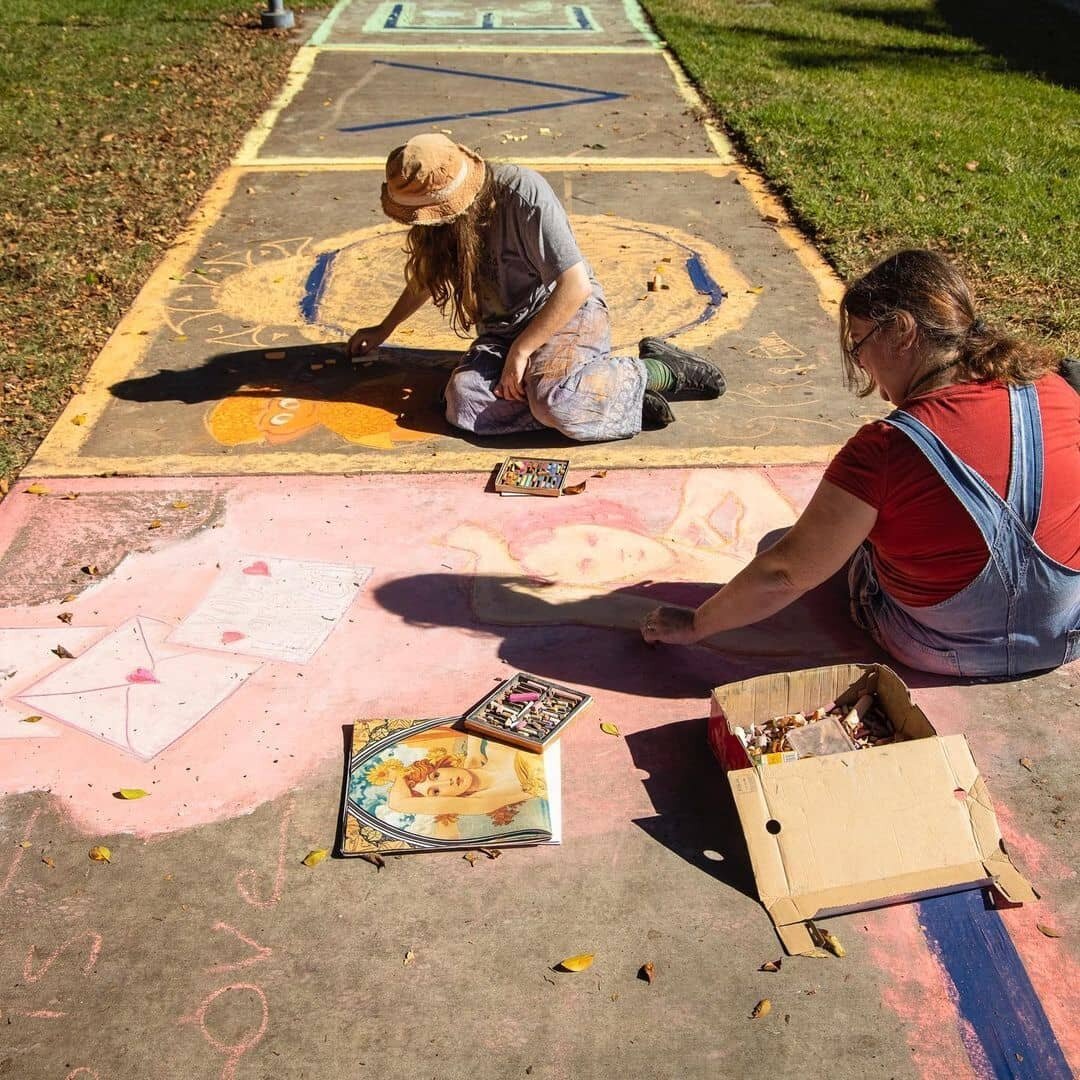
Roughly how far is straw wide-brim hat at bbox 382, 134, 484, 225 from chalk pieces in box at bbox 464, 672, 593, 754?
74.1 inches

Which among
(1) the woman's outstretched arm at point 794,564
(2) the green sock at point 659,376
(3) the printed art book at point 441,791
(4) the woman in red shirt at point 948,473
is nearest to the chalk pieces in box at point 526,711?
(3) the printed art book at point 441,791

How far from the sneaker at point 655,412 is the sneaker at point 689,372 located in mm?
175

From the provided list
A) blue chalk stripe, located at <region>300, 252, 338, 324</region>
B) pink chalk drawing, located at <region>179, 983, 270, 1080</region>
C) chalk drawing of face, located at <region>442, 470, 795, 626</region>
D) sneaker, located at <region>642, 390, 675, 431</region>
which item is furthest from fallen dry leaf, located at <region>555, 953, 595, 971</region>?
blue chalk stripe, located at <region>300, 252, 338, 324</region>

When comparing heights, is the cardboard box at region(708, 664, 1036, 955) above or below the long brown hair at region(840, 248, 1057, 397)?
below

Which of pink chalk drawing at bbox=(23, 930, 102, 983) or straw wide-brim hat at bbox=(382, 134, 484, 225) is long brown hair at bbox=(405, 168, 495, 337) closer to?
straw wide-brim hat at bbox=(382, 134, 484, 225)

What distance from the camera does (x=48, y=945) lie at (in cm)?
265

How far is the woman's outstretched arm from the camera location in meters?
3.00

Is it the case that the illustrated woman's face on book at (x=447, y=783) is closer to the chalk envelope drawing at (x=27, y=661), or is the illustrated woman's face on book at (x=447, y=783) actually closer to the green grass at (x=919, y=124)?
the chalk envelope drawing at (x=27, y=661)

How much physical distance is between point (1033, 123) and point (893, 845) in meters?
8.14

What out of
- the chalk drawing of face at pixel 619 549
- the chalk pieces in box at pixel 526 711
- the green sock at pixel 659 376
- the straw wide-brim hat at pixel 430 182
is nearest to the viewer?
the chalk pieces in box at pixel 526 711

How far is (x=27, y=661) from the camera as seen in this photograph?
3566 mm

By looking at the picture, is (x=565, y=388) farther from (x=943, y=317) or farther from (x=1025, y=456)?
(x=1025, y=456)

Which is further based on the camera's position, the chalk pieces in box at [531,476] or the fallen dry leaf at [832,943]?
the chalk pieces in box at [531,476]

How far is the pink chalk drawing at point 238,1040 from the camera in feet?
7.83
